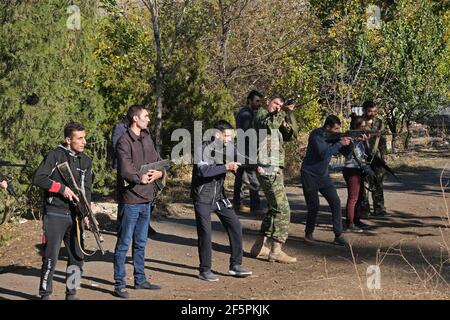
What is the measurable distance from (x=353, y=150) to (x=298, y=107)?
7.84 meters

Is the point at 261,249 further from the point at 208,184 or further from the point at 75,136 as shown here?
the point at 75,136

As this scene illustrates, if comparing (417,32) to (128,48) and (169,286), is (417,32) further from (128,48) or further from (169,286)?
(169,286)

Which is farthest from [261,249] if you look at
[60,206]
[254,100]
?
[254,100]

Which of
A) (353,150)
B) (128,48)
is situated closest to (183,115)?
(128,48)

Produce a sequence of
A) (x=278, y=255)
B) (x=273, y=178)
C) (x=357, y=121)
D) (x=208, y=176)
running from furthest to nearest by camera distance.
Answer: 1. (x=357, y=121)
2. (x=278, y=255)
3. (x=273, y=178)
4. (x=208, y=176)

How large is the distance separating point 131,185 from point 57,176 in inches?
29.7

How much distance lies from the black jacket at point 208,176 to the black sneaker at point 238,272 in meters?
0.78

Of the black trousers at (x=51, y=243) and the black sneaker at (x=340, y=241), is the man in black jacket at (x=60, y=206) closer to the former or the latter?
the black trousers at (x=51, y=243)

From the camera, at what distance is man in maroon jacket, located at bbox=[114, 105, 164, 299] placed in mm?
8125

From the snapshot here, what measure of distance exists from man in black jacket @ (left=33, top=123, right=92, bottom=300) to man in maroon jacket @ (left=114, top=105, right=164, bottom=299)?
0.41 meters

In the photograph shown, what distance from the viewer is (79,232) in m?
7.94

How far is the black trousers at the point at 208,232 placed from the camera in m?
8.91

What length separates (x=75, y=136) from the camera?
308 inches

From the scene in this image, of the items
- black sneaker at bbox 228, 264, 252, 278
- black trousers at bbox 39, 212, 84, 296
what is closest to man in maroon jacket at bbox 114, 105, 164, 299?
black trousers at bbox 39, 212, 84, 296
